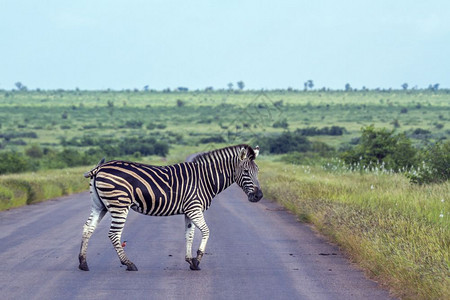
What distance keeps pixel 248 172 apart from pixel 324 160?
105ft

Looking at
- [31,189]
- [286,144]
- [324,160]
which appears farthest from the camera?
[286,144]

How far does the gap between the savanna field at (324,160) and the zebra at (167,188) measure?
7.52 ft

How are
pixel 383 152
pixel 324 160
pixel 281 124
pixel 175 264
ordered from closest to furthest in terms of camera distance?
pixel 175 264
pixel 383 152
pixel 324 160
pixel 281 124

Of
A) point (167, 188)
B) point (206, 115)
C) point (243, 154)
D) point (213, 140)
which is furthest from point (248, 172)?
point (206, 115)

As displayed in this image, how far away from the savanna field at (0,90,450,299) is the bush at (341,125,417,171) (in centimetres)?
6

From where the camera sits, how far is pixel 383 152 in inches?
1378

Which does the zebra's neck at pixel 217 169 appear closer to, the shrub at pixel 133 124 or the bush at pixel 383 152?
the bush at pixel 383 152

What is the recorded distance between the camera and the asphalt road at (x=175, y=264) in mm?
9664

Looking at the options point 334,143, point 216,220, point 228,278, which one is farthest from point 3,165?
point 334,143

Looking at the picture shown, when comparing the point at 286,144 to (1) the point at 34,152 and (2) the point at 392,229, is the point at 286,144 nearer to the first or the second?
(1) the point at 34,152

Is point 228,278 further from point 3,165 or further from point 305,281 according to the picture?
point 3,165

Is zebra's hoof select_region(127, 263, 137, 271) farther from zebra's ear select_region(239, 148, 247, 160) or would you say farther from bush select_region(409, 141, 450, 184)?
bush select_region(409, 141, 450, 184)

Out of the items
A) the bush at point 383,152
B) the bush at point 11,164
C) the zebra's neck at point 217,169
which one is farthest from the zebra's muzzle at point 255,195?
the bush at point 11,164

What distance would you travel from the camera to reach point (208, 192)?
12016 millimetres
